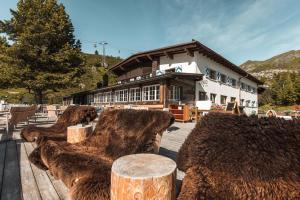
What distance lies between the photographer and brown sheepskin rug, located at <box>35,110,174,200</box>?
5.48 feet

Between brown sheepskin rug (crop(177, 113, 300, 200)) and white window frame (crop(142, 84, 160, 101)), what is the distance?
1339 cm

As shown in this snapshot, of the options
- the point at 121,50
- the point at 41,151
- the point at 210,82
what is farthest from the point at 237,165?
the point at 121,50

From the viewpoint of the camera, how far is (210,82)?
677 inches

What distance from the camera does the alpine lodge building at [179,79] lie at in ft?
45.8

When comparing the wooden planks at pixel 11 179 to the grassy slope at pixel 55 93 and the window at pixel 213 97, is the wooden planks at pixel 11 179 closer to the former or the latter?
the window at pixel 213 97

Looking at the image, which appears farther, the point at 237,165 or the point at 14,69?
the point at 14,69

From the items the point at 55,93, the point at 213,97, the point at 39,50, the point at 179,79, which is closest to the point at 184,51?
the point at 179,79

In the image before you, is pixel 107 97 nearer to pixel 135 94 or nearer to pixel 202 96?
pixel 135 94

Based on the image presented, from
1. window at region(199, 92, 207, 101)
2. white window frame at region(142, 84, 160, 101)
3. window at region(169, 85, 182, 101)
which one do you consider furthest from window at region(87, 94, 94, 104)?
window at region(199, 92, 207, 101)

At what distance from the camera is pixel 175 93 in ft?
49.1

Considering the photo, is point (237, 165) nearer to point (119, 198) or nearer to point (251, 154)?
point (251, 154)

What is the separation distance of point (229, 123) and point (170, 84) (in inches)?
501

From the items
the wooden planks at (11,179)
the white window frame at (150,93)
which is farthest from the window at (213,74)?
the wooden planks at (11,179)

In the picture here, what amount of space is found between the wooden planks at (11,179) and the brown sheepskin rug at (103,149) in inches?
16.3
